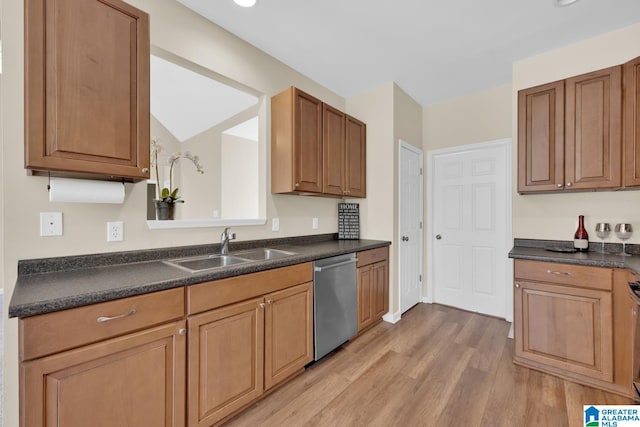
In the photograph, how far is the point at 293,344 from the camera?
1971 mm

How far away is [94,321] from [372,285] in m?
2.26

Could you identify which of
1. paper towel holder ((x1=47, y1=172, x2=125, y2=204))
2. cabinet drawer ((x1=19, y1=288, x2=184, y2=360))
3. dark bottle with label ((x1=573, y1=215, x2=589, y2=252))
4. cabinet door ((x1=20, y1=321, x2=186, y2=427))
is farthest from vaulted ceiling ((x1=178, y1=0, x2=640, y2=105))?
cabinet door ((x1=20, y1=321, x2=186, y2=427))

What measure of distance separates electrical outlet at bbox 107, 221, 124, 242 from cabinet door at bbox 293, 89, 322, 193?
50.9 inches

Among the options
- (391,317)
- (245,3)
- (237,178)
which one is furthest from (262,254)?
(237,178)

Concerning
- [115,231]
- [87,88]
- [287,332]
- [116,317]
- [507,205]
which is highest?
[87,88]

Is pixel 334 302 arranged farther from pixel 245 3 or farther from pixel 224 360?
pixel 245 3

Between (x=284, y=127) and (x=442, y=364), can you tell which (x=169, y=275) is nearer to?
(x=284, y=127)

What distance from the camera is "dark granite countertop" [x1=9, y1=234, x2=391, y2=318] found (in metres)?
1.05

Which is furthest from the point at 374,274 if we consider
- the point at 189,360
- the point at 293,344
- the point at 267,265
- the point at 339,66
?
the point at 339,66

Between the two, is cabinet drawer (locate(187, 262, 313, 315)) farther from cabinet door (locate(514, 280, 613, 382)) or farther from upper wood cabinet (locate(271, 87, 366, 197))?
cabinet door (locate(514, 280, 613, 382))

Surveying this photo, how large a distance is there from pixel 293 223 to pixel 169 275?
1503mm

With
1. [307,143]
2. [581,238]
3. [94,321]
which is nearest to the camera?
[94,321]

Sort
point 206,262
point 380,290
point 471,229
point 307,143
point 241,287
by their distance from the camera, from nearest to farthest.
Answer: point 241,287, point 206,262, point 307,143, point 380,290, point 471,229

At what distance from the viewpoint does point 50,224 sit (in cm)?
147
